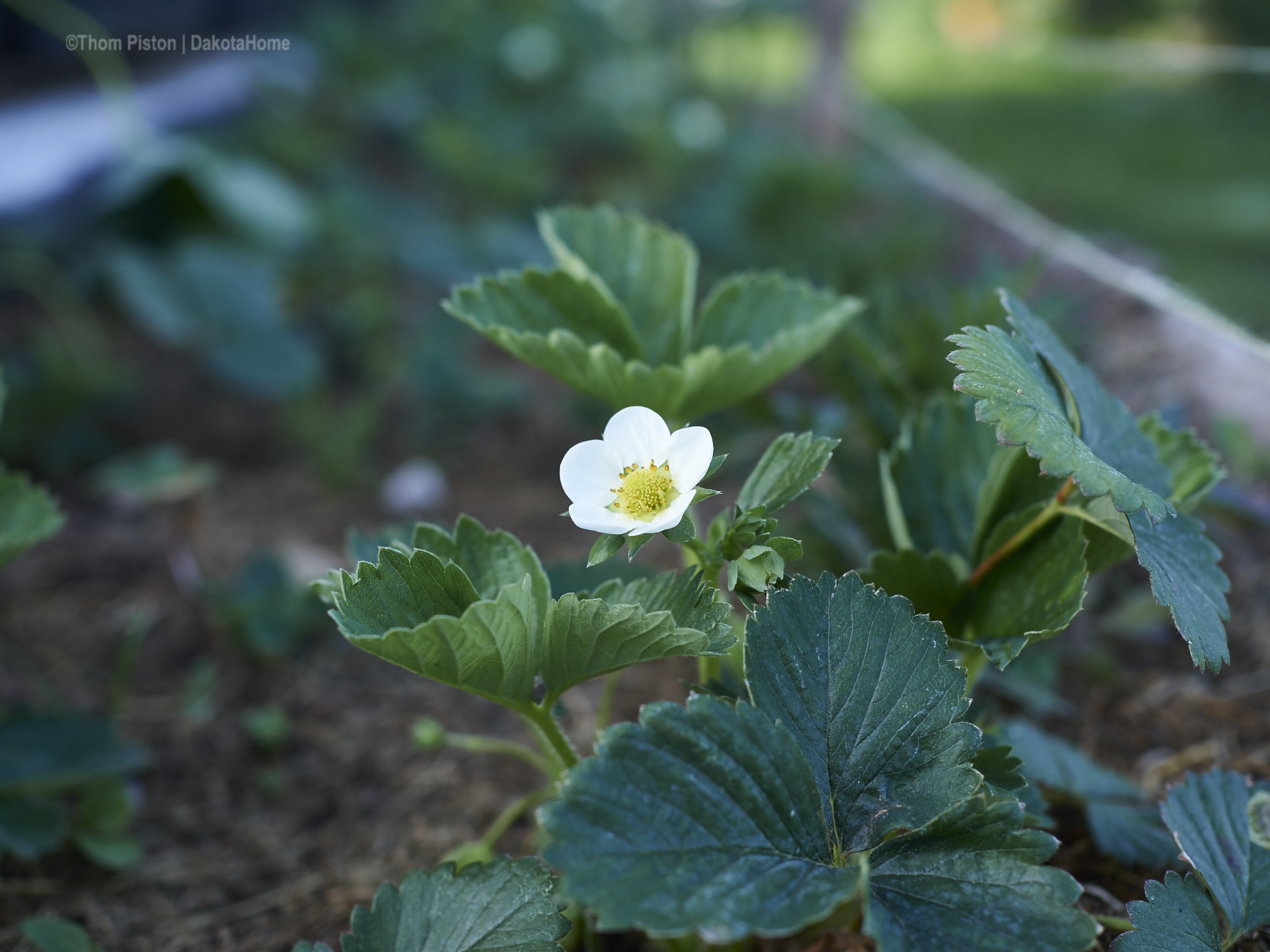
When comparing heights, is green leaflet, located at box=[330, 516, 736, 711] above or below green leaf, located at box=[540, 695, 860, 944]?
above

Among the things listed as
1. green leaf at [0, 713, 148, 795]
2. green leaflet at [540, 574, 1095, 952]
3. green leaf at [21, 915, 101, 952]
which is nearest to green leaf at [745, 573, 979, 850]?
green leaflet at [540, 574, 1095, 952]

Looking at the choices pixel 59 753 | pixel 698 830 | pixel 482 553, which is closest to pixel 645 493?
pixel 482 553

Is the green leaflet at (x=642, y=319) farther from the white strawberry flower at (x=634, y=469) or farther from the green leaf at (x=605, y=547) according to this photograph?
the green leaf at (x=605, y=547)

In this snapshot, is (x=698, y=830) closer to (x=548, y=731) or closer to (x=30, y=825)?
(x=548, y=731)

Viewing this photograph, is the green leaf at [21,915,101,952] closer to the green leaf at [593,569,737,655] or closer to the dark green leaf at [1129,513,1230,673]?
the green leaf at [593,569,737,655]

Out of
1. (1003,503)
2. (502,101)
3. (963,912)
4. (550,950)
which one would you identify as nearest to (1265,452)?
(1003,503)

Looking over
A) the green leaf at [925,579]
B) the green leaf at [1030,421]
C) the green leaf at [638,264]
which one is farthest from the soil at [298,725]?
the green leaf at [638,264]

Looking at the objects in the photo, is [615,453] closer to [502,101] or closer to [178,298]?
[178,298]
